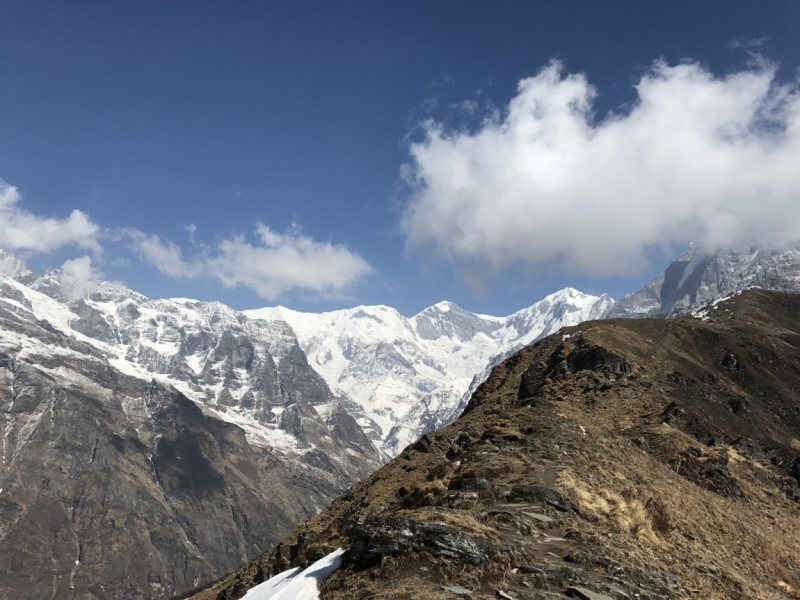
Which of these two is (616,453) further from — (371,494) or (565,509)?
(371,494)

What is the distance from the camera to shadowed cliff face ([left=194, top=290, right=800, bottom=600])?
1538 cm

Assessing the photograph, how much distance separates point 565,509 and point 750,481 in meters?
26.8

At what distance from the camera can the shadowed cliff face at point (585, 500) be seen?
15.4m

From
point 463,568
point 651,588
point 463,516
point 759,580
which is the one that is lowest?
point 759,580

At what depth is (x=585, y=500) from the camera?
2252 cm

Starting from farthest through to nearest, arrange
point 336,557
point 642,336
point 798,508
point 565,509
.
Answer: point 642,336
point 798,508
point 565,509
point 336,557

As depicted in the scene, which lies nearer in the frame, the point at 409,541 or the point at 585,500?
the point at 409,541

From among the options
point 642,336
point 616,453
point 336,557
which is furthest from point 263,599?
point 642,336

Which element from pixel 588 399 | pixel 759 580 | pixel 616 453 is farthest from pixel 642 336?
pixel 759 580

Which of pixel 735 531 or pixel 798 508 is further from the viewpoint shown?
pixel 798 508

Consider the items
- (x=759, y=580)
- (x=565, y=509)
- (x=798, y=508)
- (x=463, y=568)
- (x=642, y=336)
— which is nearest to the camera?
(x=463, y=568)

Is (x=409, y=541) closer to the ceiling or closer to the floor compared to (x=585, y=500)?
closer to the ceiling

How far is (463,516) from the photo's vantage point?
17781mm

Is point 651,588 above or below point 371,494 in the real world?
below
